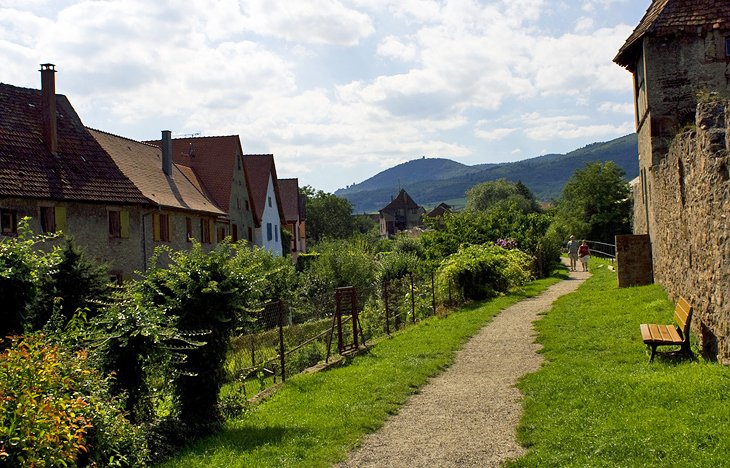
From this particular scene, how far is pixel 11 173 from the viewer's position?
2573cm

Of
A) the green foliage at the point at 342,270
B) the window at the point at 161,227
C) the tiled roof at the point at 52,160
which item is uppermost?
the tiled roof at the point at 52,160

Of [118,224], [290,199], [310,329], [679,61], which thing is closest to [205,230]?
[118,224]

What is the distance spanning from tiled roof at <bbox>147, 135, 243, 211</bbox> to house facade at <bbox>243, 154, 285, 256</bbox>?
512cm

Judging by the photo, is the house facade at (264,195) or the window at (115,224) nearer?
the window at (115,224)

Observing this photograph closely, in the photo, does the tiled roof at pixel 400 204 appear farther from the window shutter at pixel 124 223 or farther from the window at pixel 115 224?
the window at pixel 115 224

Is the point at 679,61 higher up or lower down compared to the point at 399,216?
lower down

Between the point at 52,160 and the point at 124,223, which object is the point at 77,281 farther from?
the point at 124,223

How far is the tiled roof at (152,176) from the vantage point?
112ft

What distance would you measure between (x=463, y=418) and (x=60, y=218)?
70.6 ft

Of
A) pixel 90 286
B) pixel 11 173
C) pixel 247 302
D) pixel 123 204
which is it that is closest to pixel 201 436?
pixel 247 302

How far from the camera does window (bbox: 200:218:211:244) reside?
3903cm

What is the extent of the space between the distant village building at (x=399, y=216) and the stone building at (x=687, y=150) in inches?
5332

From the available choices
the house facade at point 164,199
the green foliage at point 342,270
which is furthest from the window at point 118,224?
the green foliage at point 342,270

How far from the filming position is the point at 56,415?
19.5 ft
